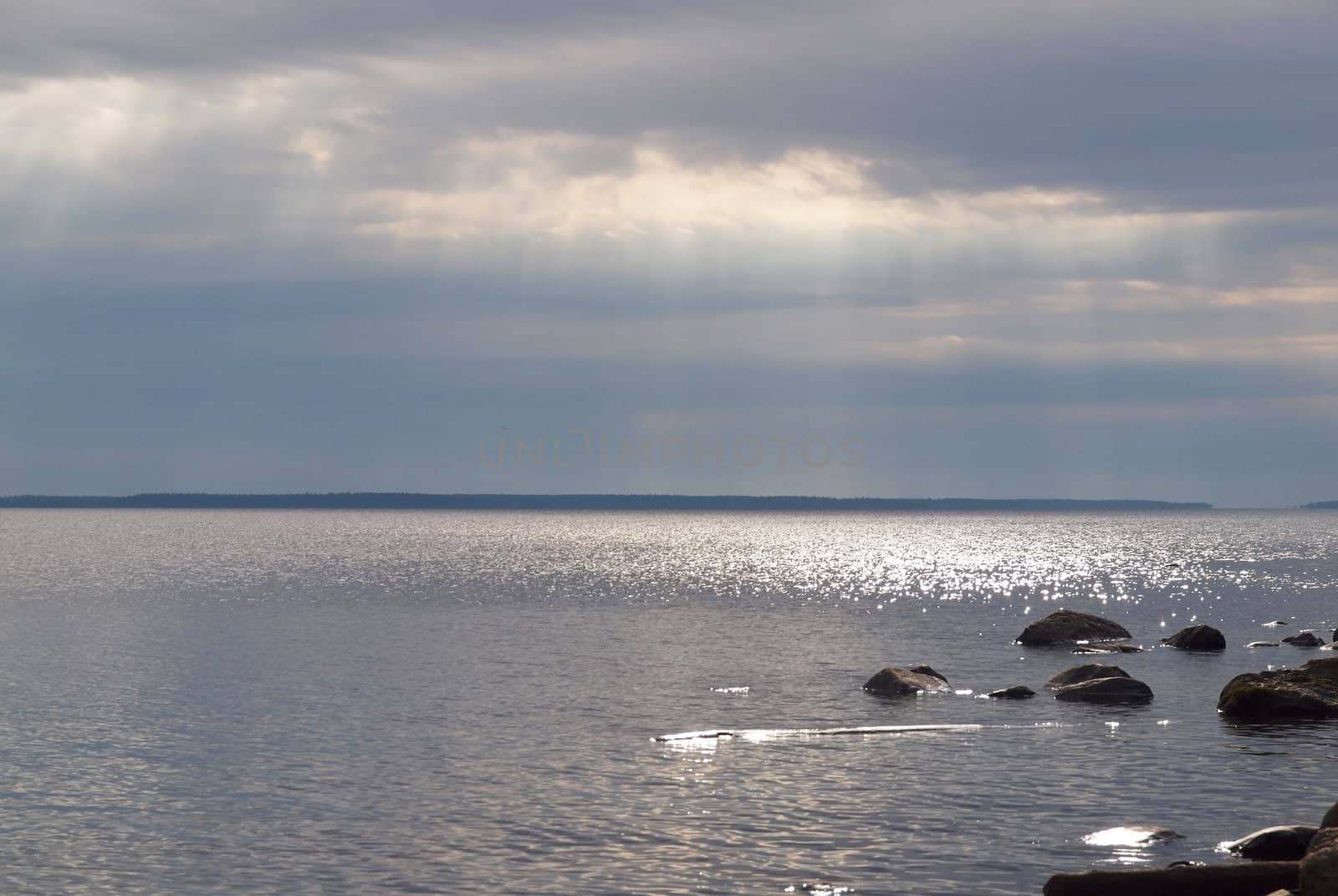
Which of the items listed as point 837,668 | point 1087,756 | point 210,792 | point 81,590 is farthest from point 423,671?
point 81,590

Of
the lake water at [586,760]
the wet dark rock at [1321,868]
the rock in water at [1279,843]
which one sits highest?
the wet dark rock at [1321,868]

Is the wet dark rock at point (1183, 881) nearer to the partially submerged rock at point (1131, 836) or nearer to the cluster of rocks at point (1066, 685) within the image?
the partially submerged rock at point (1131, 836)

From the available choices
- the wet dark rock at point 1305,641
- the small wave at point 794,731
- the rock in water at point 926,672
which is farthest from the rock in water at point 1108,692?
the wet dark rock at point 1305,641

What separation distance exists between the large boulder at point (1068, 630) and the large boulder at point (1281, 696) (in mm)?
23405

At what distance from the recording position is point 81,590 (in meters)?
108

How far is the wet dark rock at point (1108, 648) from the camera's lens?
63.4 metres

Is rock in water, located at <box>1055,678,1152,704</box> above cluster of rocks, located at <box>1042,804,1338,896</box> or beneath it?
beneath

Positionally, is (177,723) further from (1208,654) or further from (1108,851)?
(1208,654)

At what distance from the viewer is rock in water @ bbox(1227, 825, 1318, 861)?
24.0 meters

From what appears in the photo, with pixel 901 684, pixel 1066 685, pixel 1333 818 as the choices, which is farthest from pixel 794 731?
pixel 1333 818

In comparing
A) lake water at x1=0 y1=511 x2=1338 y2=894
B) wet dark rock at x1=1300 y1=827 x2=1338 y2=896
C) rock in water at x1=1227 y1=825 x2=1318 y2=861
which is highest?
wet dark rock at x1=1300 y1=827 x2=1338 y2=896

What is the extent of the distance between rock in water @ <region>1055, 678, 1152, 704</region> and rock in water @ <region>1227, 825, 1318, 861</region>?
826 inches

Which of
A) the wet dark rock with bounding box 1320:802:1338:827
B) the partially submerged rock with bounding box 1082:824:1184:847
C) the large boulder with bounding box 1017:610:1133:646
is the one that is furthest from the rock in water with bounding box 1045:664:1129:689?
the wet dark rock with bounding box 1320:802:1338:827

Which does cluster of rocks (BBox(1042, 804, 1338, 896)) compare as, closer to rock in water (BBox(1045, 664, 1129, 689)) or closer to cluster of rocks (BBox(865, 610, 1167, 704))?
cluster of rocks (BBox(865, 610, 1167, 704))
